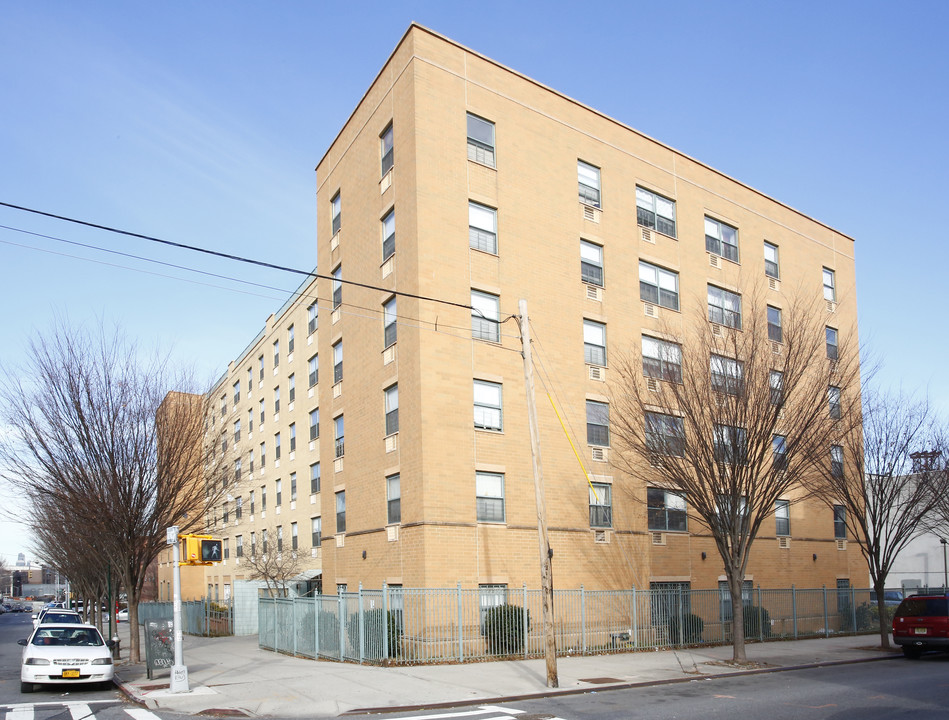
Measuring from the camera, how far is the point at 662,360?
24922 mm

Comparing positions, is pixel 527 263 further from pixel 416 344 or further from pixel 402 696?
pixel 402 696

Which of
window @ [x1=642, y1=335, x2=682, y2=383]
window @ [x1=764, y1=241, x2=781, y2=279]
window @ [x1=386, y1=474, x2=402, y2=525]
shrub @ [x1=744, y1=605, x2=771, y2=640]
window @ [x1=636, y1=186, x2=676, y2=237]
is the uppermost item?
window @ [x1=636, y1=186, x2=676, y2=237]

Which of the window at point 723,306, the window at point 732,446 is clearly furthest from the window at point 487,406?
the window at point 723,306

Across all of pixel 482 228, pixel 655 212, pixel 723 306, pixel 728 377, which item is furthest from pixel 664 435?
pixel 655 212

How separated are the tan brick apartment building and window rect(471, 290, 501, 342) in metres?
0.06

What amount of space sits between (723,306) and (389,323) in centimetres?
1371

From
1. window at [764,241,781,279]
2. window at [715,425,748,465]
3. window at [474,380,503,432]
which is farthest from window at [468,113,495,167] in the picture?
window at [764,241,781,279]

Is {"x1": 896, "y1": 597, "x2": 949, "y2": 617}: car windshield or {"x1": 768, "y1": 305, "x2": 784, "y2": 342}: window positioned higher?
{"x1": 768, "y1": 305, "x2": 784, "y2": 342}: window

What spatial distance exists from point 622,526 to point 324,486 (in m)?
11.0

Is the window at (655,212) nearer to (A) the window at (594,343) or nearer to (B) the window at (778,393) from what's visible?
(A) the window at (594,343)

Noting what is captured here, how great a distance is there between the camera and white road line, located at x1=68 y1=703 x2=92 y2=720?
48.0 ft

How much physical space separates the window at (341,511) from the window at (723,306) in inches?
603

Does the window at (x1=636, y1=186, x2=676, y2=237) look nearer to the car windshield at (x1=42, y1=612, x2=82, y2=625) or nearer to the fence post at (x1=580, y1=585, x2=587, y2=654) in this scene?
the fence post at (x1=580, y1=585, x2=587, y2=654)

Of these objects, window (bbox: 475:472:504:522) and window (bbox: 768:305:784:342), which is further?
window (bbox: 768:305:784:342)
